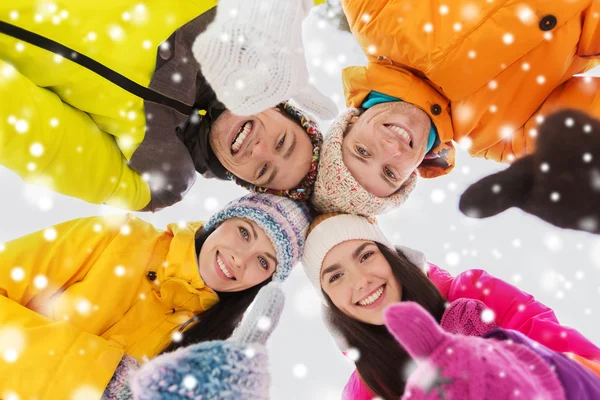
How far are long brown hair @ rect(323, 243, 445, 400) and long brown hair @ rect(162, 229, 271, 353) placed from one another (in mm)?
269

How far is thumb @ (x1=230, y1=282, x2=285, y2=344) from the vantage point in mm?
926

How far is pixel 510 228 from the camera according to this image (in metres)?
1.74

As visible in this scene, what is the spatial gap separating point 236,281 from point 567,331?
35.5 inches

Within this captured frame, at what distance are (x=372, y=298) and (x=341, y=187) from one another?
0.35 metres

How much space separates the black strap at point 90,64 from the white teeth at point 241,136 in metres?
0.20

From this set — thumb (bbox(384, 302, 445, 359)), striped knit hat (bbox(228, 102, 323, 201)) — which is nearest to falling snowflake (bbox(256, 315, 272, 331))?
thumb (bbox(384, 302, 445, 359))

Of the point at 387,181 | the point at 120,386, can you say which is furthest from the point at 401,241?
the point at 120,386

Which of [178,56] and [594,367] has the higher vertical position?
[178,56]

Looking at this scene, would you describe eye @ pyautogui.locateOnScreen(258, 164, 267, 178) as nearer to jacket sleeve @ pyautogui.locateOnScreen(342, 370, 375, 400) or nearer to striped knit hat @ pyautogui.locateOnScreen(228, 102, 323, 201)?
striped knit hat @ pyautogui.locateOnScreen(228, 102, 323, 201)

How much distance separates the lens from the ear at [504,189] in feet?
3.10

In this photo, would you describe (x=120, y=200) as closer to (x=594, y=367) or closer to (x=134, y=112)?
(x=134, y=112)

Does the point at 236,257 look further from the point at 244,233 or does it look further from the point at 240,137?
the point at 240,137

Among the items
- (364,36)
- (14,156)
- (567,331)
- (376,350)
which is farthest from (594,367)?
(14,156)

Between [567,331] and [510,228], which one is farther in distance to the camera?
[510,228]
